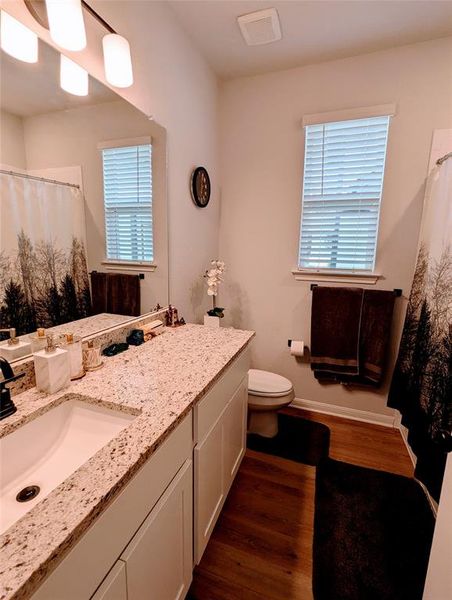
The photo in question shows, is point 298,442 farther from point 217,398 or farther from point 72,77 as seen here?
point 72,77

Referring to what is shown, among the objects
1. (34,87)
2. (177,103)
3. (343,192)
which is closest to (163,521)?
(34,87)

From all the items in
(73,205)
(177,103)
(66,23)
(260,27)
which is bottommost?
(73,205)

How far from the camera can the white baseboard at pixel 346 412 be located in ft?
7.54

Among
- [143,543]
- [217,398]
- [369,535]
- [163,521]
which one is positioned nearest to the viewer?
[143,543]

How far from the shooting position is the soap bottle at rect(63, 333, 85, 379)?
1055 millimetres

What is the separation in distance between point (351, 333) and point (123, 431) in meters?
1.86

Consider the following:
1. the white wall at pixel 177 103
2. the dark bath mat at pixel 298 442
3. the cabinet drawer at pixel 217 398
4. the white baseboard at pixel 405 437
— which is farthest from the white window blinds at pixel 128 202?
the white baseboard at pixel 405 437

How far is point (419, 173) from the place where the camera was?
6.49ft

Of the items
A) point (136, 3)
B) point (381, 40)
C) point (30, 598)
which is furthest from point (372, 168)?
point (30, 598)

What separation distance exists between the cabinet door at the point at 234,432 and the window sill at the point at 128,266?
32.5 inches

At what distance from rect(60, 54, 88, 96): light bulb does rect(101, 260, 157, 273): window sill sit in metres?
0.68

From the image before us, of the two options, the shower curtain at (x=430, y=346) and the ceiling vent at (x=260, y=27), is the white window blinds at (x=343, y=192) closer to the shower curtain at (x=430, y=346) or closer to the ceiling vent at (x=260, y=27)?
the shower curtain at (x=430, y=346)

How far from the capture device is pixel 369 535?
55.7 inches

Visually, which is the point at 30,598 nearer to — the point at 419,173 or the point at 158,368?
the point at 158,368
